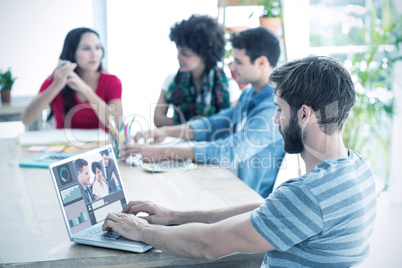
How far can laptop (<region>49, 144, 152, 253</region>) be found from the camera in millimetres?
1208

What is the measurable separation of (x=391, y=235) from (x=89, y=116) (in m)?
2.08

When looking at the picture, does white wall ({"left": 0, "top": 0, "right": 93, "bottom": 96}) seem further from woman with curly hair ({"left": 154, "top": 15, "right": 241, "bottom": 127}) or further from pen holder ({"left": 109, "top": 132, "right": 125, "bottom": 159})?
pen holder ({"left": 109, "top": 132, "right": 125, "bottom": 159})

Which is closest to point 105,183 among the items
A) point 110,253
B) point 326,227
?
point 110,253

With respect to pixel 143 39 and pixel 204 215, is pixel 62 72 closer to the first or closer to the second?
pixel 204 215

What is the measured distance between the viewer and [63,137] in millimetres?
2439

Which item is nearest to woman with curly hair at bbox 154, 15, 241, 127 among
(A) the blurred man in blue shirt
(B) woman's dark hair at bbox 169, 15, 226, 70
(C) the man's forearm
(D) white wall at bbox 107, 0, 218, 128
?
(B) woman's dark hair at bbox 169, 15, 226, 70

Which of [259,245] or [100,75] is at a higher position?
[100,75]

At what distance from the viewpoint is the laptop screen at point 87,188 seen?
4.04 ft

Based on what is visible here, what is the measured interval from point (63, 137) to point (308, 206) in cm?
174

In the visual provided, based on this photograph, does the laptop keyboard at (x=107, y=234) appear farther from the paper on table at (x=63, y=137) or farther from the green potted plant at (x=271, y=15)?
the green potted plant at (x=271, y=15)

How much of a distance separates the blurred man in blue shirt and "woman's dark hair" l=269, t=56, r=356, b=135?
2.98ft

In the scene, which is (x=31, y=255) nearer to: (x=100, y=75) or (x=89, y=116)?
(x=89, y=116)

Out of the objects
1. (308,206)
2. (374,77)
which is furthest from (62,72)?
(374,77)

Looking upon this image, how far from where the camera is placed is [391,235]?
9.80ft
